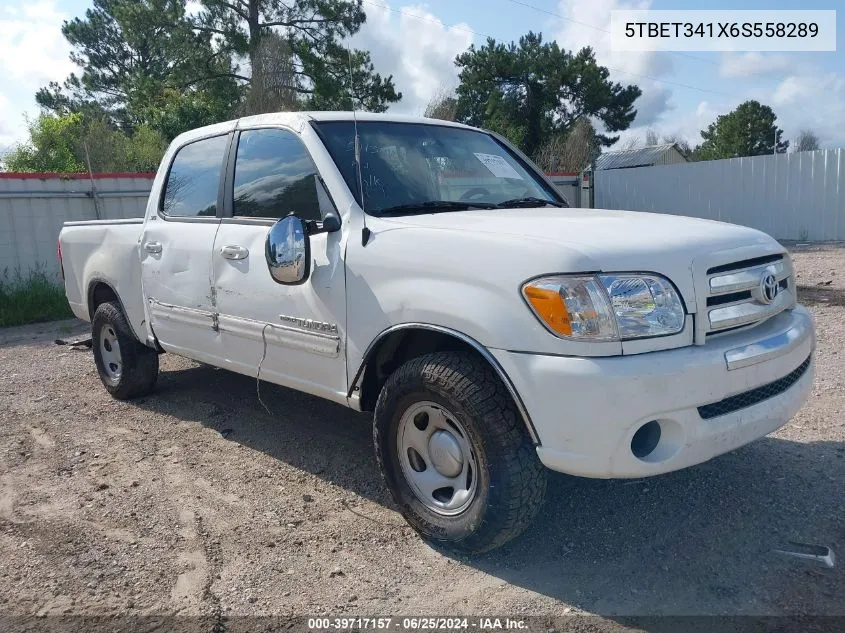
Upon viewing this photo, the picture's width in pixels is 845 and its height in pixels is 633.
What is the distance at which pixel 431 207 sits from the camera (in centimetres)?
379

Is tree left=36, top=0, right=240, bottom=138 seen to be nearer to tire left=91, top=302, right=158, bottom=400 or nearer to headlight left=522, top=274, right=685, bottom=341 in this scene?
tire left=91, top=302, right=158, bottom=400

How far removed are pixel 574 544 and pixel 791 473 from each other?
1390mm

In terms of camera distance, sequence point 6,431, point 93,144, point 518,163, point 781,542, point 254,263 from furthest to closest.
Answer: point 93,144 → point 6,431 → point 518,163 → point 254,263 → point 781,542

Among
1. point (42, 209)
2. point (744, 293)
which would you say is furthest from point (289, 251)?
point (42, 209)

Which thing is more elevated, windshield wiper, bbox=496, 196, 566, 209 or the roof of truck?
the roof of truck

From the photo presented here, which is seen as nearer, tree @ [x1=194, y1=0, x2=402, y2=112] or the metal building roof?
tree @ [x1=194, y1=0, x2=402, y2=112]

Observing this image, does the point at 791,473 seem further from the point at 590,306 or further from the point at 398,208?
the point at 398,208

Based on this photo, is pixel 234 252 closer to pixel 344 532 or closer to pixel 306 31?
pixel 344 532

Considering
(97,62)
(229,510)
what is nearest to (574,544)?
(229,510)

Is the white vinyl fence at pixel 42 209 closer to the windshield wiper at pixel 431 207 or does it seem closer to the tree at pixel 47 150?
the windshield wiper at pixel 431 207

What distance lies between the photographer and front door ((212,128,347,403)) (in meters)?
3.67

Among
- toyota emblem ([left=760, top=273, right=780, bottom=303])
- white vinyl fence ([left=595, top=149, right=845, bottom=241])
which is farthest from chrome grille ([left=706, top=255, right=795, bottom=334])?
white vinyl fence ([left=595, top=149, right=845, bottom=241])

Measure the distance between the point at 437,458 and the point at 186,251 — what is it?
7.47 ft

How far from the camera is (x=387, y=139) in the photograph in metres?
4.11
